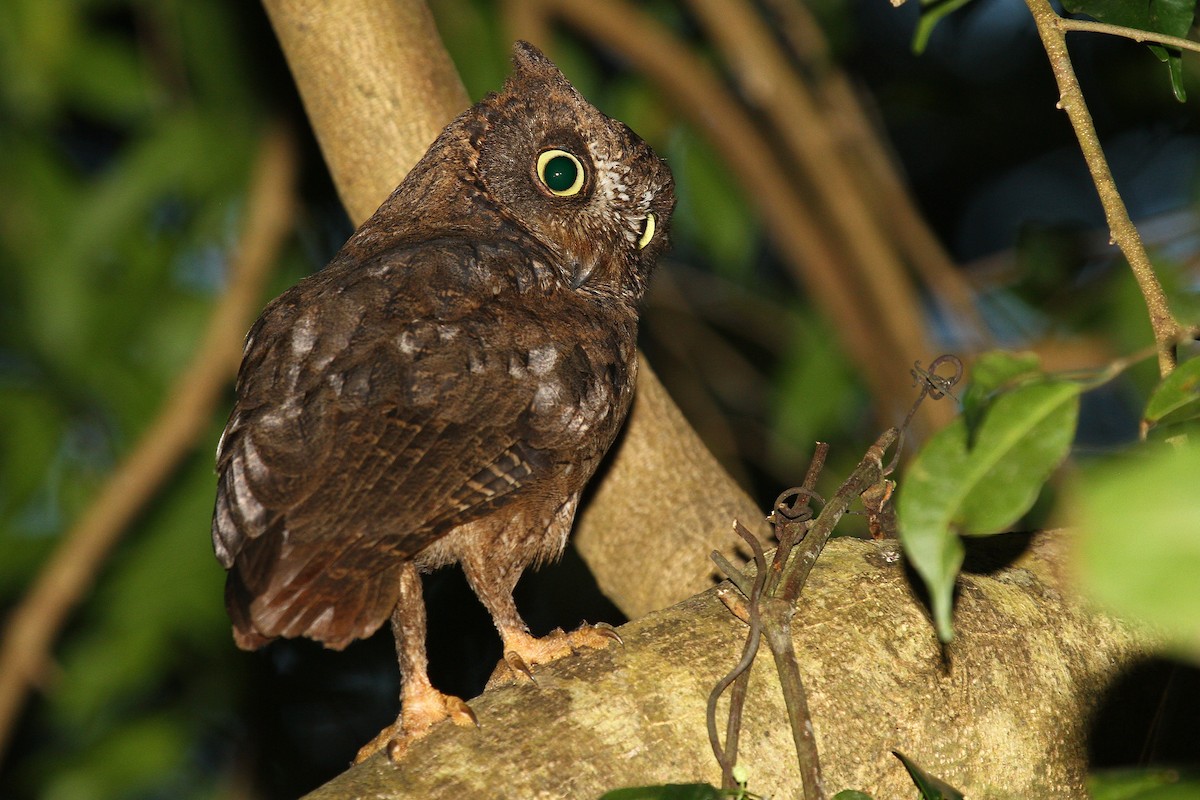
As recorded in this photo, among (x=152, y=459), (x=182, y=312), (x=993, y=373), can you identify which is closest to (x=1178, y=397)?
(x=993, y=373)

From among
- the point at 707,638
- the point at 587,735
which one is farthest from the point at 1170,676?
the point at 587,735

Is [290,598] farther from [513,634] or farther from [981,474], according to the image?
[981,474]

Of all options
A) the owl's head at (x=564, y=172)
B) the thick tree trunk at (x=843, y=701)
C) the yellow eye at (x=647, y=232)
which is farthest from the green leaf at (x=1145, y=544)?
the yellow eye at (x=647, y=232)

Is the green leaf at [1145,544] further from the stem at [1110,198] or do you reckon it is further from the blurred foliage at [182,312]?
the blurred foliage at [182,312]

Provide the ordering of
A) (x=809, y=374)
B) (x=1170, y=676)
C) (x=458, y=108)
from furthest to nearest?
(x=809, y=374) → (x=458, y=108) → (x=1170, y=676)

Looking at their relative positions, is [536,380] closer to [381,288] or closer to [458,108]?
[381,288]

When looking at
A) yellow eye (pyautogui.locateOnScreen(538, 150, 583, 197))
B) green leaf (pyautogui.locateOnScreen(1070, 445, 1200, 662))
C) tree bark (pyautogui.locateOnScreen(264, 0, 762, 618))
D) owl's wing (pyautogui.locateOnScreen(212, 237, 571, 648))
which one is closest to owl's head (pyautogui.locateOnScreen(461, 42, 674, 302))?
yellow eye (pyautogui.locateOnScreen(538, 150, 583, 197))

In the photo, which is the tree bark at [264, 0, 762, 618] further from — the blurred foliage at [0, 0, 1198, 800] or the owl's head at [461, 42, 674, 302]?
the blurred foliage at [0, 0, 1198, 800]
